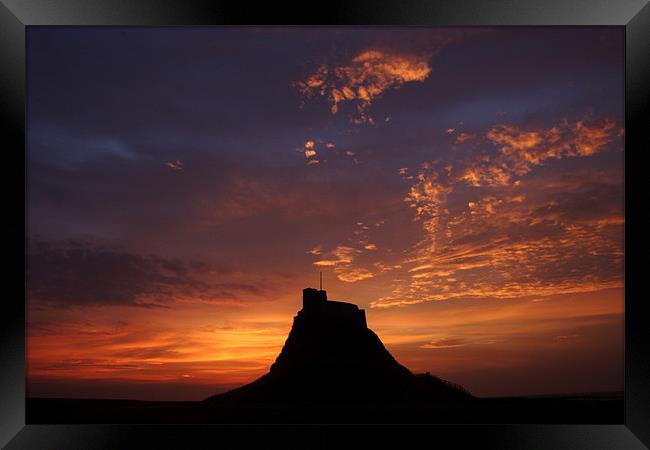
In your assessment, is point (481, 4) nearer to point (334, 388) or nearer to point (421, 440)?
point (421, 440)

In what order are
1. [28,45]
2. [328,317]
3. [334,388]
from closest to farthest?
[28,45] → [328,317] → [334,388]

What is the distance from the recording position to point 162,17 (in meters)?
3.10

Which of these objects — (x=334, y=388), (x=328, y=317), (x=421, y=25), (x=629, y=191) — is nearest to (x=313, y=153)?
(x=421, y=25)

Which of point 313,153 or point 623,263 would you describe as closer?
point 623,263

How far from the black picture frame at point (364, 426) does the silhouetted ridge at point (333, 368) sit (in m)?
17.7

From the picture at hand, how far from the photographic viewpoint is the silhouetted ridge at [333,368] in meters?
21.6

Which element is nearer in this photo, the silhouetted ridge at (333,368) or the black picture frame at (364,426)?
the black picture frame at (364,426)

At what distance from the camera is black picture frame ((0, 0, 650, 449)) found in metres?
3.07

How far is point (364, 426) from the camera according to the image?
314 centimetres

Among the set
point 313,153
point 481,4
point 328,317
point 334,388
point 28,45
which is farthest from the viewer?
point 334,388

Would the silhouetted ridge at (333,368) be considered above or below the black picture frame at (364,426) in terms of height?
below

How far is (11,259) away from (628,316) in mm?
3272

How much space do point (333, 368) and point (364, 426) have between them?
21.2 meters

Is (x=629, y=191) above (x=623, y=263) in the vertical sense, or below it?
above
